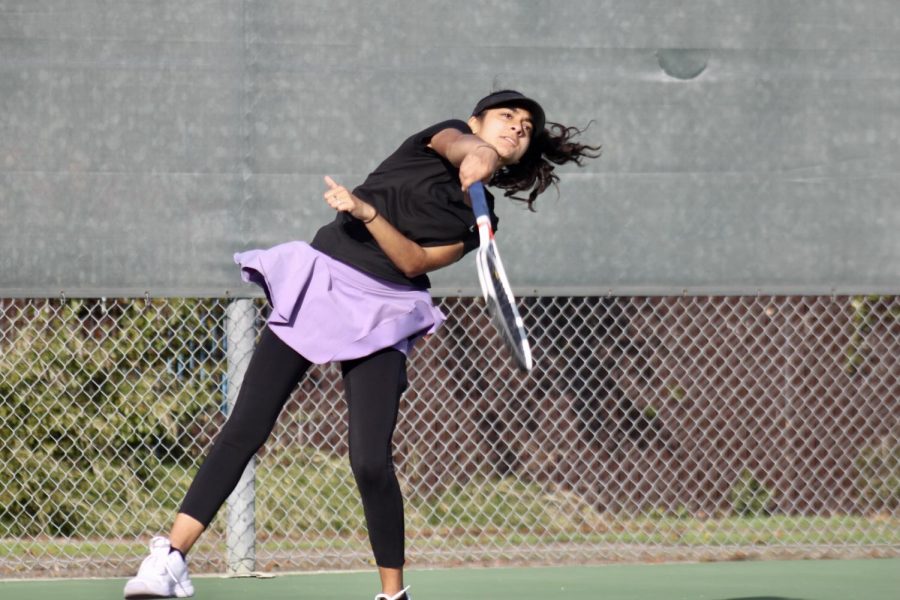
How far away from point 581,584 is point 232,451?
192 centimetres

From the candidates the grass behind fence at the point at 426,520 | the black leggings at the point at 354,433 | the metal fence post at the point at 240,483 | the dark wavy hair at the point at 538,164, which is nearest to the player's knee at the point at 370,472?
the black leggings at the point at 354,433

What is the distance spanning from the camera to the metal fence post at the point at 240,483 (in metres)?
5.21

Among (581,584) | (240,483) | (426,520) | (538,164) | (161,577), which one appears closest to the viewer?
(161,577)

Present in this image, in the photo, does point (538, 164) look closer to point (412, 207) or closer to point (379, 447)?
point (412, 207)

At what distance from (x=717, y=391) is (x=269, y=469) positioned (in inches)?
80.5

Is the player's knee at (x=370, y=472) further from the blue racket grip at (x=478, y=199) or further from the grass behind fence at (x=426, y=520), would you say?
the grass behind fence at (x=426, y=520)

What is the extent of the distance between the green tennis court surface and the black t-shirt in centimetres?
152

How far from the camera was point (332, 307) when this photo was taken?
3.60 metres

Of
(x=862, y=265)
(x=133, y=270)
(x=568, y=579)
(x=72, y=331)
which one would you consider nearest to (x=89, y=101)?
(x=133, y=270)

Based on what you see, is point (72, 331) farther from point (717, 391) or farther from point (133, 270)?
point (717, 391)

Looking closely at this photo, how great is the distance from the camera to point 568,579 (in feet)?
17.1

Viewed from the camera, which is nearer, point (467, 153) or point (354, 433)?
point (467, 153)

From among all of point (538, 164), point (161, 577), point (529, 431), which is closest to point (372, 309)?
point (538, 164)

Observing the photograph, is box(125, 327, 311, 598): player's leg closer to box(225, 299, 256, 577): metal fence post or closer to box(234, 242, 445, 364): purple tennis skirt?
box(234, 242, 445, 364): purple tennis skirt
